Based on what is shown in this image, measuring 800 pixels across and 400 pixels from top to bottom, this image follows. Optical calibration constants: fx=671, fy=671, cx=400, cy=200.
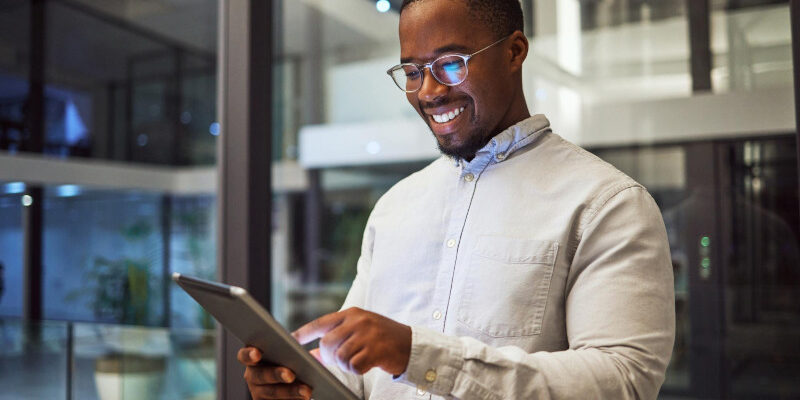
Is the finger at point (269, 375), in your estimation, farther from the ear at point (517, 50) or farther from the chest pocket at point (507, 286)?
the ear at point (517, 50)

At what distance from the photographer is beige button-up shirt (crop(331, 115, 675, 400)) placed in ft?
2.78

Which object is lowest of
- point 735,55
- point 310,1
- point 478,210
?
point 478,210

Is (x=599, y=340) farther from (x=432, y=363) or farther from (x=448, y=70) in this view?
(x=448, y=70)

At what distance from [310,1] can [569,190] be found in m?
2.08

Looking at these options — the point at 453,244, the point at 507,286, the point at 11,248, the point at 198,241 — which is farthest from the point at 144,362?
the point at 507,286

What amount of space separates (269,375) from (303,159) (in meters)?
2.85

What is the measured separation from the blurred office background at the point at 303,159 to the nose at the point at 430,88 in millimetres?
802

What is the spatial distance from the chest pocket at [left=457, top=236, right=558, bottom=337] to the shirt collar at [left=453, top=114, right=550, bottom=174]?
15cm

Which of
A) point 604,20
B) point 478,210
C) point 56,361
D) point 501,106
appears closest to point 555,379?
point 478,210

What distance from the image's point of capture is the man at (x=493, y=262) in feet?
2.74

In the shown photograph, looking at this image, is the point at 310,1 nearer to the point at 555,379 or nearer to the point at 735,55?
the point at 735,55

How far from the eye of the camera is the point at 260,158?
6.41 feet

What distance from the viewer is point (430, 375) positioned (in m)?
0.83

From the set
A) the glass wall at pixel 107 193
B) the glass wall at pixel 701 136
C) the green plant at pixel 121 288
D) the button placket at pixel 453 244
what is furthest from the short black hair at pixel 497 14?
the green plant at pixel 121 288
